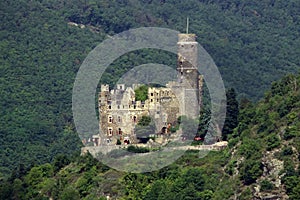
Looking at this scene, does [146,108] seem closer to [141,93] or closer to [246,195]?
[141,93]

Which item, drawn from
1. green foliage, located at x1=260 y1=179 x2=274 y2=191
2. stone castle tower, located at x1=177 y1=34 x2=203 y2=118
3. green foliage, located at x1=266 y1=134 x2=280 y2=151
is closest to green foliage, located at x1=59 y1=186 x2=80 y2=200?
stone castle tower, located at x1=177 y1=34 x2=203 y2=118

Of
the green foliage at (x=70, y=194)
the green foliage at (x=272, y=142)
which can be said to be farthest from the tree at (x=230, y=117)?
the green foliage at (x=70, y=194)

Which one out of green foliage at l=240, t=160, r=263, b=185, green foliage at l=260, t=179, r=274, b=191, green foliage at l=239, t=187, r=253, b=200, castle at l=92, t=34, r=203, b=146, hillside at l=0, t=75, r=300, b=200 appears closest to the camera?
green foliage at l=260, t=179, r=274, b=191

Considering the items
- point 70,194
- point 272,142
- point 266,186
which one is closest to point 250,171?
point 266,186

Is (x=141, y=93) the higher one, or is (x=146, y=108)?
(x=141, y=93)

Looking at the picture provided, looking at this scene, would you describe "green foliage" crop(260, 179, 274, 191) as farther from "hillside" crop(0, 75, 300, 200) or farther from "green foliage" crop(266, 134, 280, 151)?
"green foliage" crop(266, 134, 280, 151)
